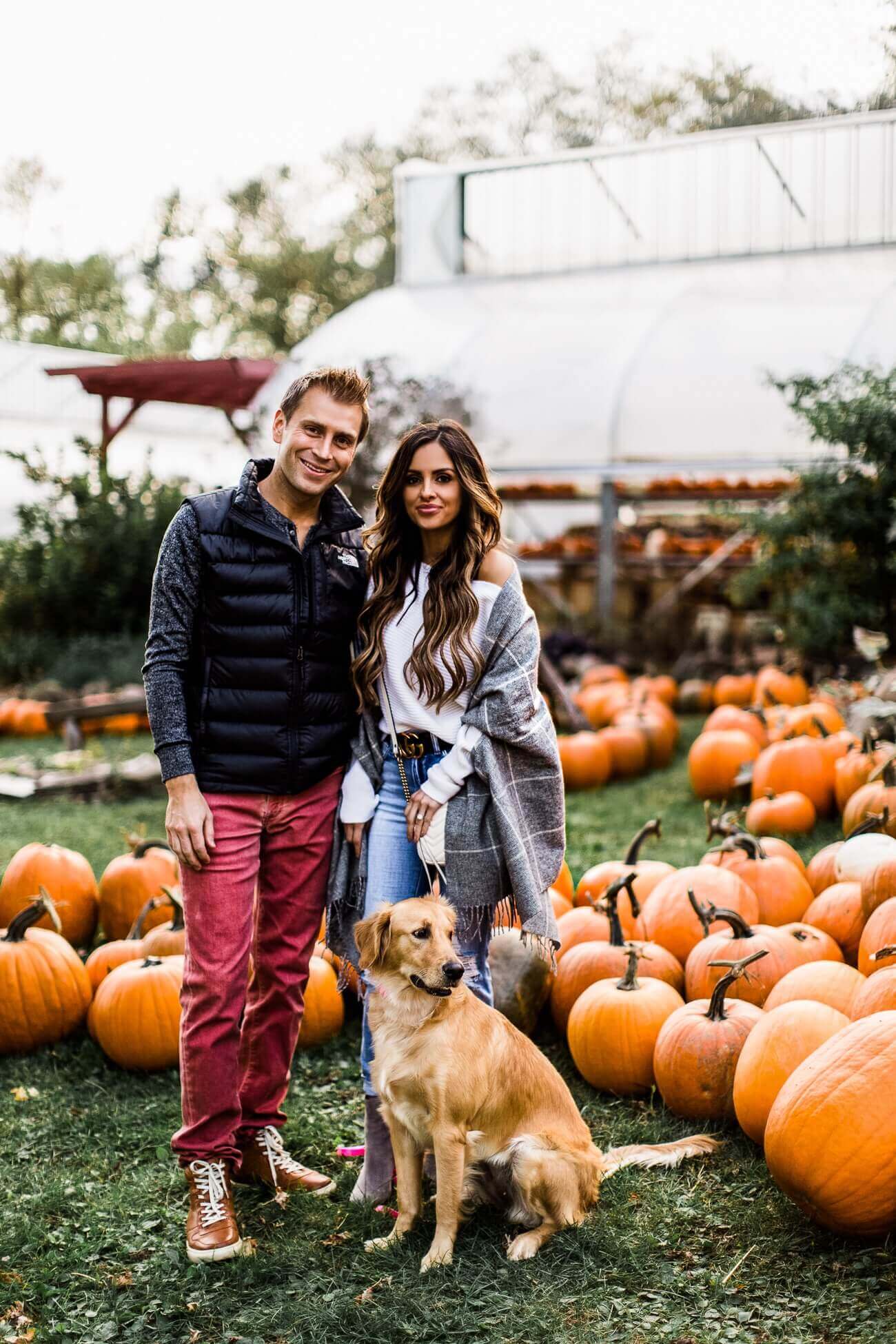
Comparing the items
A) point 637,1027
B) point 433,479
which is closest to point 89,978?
point 637,1027

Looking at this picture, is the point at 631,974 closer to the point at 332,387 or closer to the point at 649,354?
the point at 332,387

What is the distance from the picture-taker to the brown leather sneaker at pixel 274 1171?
126 inches

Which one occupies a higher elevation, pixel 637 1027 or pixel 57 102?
pixel 57 102

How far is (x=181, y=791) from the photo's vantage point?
291cm

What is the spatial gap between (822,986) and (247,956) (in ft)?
5.17

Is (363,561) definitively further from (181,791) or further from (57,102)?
(57,102)

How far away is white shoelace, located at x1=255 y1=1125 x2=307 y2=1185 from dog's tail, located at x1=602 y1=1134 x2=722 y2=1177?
2.73 feet

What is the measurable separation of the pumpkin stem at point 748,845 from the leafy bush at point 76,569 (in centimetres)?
904

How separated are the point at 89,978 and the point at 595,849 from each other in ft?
9.65

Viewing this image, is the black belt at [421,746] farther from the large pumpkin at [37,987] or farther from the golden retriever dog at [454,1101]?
the large pumpkin at [37,987]

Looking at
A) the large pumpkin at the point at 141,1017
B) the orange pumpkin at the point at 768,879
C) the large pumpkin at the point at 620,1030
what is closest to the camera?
the large pumpkin at the point at 620,1030

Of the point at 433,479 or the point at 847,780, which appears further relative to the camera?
the point at 847,780

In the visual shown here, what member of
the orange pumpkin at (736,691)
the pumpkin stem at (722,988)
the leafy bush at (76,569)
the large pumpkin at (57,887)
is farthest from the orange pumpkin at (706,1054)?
the leafy bush at (76,569)

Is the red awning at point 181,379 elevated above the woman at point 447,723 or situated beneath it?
elevated above
